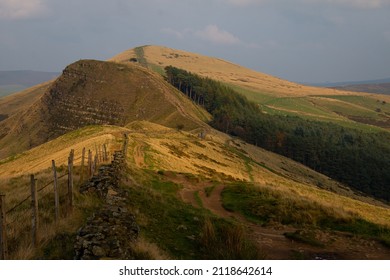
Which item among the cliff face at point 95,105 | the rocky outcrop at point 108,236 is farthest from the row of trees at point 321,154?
the rocky outcrop at point 108,236

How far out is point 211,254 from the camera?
48.4 ft

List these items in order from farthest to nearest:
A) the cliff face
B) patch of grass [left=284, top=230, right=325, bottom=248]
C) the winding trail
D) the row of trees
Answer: the cliff face
the row of trees
the winding trail
patch of grass [left=284, top=230, right=325, bottom=248]

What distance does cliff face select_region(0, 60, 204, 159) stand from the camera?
14850 cm

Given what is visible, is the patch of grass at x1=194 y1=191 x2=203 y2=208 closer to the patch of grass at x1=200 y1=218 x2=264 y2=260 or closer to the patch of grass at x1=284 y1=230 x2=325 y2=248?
the patch of grass at x1=284 y1=230 x2=325 y2=248

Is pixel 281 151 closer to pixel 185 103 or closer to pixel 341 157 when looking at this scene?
pixel 341 157

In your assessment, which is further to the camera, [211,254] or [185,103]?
[185,103]

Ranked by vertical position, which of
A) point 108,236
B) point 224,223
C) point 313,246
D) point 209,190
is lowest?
point 209,190

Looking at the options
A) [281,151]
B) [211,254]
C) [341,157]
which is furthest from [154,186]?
[341,157]

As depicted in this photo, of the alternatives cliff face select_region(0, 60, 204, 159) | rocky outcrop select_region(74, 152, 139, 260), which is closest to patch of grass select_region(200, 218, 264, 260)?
rocky outcrop select_region(74, 152, 139, 260)

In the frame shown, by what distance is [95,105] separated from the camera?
164m

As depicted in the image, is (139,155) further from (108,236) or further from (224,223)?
(108,236)

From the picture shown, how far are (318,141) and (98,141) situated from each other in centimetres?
12497

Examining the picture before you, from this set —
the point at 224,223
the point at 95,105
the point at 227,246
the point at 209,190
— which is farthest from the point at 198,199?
the point at 95,105

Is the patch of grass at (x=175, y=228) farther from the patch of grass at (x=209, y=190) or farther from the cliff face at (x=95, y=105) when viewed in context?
the cliff face at (x=95, y=105)
